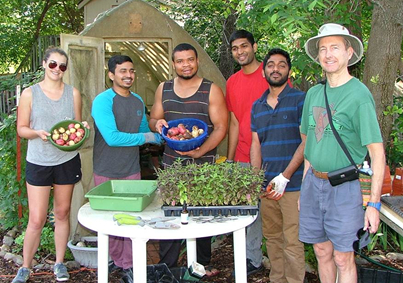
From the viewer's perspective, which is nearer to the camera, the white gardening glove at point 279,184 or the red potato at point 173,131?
the white gardening glove at point 279,184

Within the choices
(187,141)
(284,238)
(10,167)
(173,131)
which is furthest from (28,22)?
(284,238)

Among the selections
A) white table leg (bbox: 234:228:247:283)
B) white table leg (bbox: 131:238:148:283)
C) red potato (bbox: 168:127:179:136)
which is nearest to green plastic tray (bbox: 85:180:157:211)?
white table leg (bbox: 131:238:148:283)

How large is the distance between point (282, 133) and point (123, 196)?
52.9 inches

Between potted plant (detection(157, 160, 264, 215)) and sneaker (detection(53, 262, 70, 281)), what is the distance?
184 centimetres

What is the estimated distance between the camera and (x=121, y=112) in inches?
156

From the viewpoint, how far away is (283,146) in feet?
11.7

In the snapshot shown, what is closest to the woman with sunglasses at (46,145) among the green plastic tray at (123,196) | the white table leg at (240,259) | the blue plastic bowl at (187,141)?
the green plastic tray at (123,196)

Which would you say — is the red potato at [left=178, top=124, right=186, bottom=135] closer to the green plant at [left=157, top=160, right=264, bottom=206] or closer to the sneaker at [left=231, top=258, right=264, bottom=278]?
the green plant at [left=157, top=160, right=264, bottom=206]

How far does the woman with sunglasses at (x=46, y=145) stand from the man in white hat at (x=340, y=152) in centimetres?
213

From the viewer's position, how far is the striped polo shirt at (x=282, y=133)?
140 inches

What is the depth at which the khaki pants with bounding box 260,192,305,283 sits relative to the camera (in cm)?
359

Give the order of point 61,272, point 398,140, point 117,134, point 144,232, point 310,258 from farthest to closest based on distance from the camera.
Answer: point 398,140 < point 310,258 < point 61,272 < point 117,134 < point 144,232

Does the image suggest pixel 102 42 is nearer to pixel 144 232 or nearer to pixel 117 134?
pixel 117 134

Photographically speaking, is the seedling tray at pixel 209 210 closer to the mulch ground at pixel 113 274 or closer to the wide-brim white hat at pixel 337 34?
the wide-brim white hat at pixel 337 34
